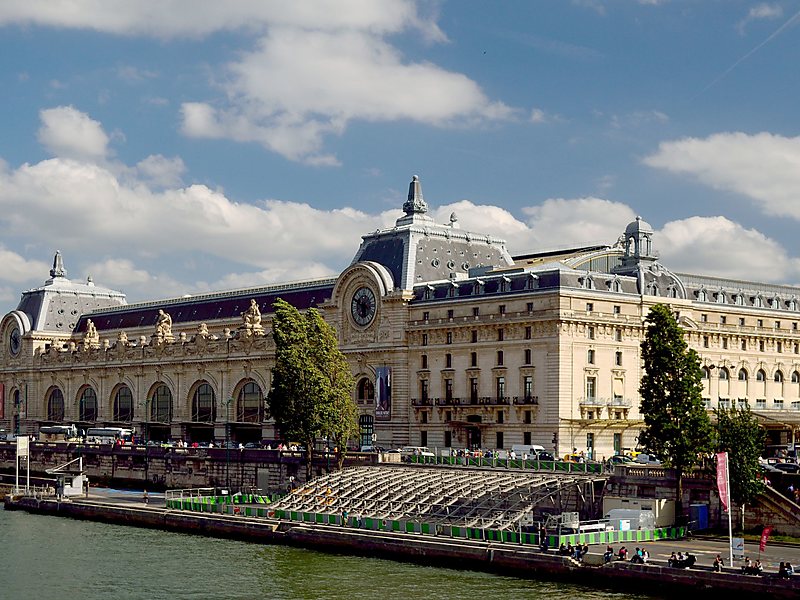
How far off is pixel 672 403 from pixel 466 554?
18194 millimetres

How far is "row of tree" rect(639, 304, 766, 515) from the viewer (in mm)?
81375

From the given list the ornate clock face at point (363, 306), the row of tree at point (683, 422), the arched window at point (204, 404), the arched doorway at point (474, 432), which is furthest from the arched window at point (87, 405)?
the row of tree at point (683, 422)

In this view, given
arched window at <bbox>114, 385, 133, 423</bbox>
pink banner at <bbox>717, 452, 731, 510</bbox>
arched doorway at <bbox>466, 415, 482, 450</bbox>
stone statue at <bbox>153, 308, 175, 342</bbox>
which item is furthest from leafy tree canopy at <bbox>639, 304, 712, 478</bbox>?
arched window at <bbox>114, 385, 133, 423</bbox>

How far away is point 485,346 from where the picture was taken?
400ft

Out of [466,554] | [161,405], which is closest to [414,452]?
[466,554]

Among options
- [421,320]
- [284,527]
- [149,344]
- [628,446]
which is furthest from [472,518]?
[149,344]

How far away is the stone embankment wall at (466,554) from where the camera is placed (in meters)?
68.6

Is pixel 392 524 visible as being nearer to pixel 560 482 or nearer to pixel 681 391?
pixel 560 482

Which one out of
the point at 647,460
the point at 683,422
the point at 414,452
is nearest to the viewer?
the point at 683,422

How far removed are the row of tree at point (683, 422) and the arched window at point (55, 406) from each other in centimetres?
11360

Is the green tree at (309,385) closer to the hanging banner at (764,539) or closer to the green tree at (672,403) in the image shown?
the green tree at (672,403)

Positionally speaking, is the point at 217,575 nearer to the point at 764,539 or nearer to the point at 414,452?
the point at 764,539

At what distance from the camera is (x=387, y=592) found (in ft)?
240

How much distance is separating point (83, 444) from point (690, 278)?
68.3 m
